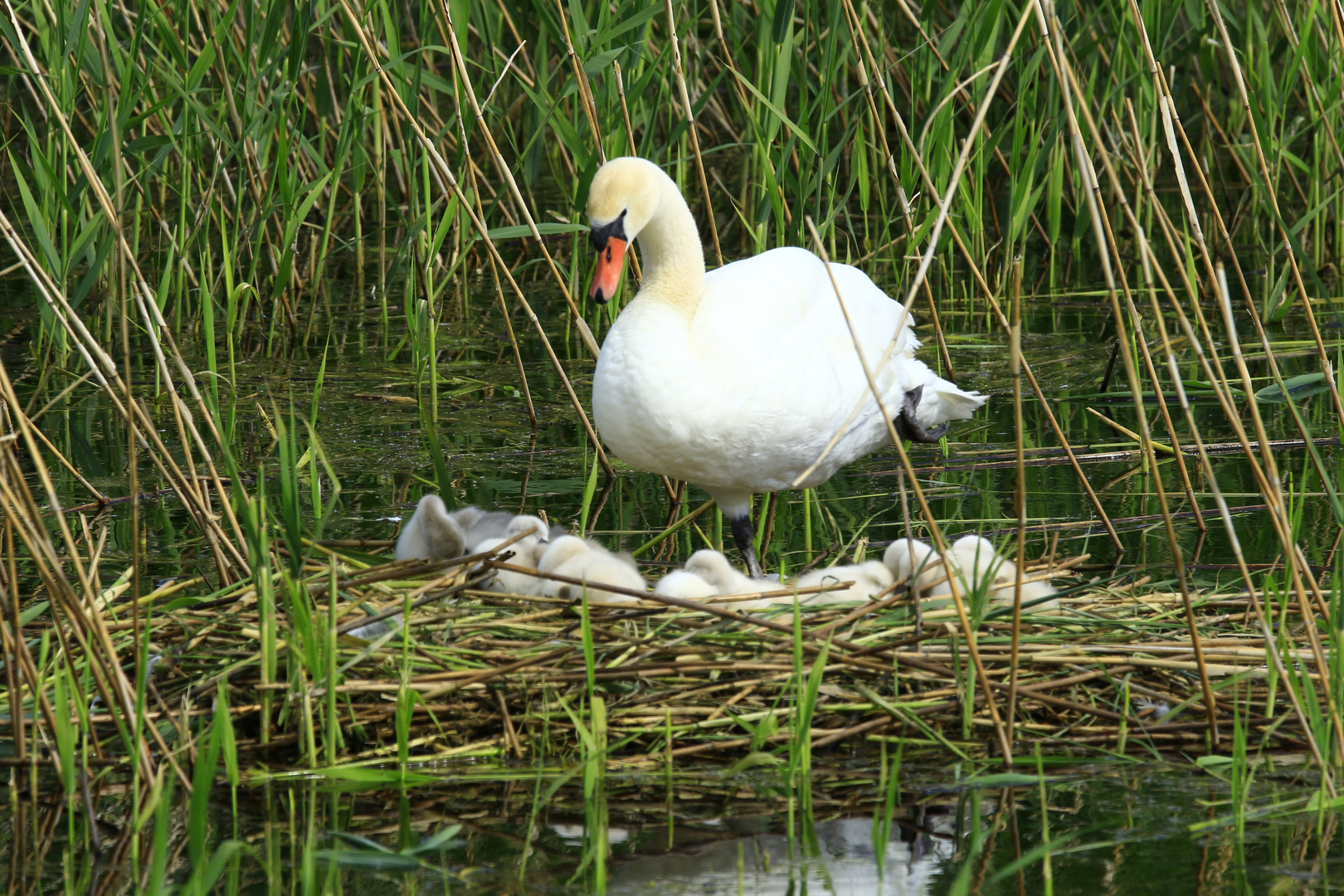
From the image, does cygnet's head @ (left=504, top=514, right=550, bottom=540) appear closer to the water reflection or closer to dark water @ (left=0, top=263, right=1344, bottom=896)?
dark water @ (left=0, top=263, right=1344, bottom=896)

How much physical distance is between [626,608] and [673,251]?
112cm

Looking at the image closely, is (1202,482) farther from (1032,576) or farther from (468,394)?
(468,394)

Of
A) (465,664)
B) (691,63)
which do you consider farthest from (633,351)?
(691,63)

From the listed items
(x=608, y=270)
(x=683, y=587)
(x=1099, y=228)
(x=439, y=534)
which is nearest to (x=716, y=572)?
(x=683, y=587)

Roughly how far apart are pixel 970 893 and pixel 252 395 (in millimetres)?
4119

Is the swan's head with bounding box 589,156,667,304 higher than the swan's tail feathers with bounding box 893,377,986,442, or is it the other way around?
the swan's head with bounding box 589,156,667,304

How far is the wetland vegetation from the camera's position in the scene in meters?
2.66

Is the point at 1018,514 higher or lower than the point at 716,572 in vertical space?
higher

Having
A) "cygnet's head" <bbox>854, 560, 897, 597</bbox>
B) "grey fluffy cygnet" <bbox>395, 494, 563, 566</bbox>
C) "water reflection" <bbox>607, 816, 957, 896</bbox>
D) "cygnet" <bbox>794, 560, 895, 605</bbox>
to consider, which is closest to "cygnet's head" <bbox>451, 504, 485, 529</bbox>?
"grey fluffy cygnet" <bbox>395, 494, 563, 566</bbox>

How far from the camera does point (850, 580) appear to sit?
Answer: 3586mm

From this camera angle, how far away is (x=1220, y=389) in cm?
301

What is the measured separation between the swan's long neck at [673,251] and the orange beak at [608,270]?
0.17 metres

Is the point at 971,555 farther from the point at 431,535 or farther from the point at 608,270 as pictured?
the point at 431,535

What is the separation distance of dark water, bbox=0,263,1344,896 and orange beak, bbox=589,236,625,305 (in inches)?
32.3
